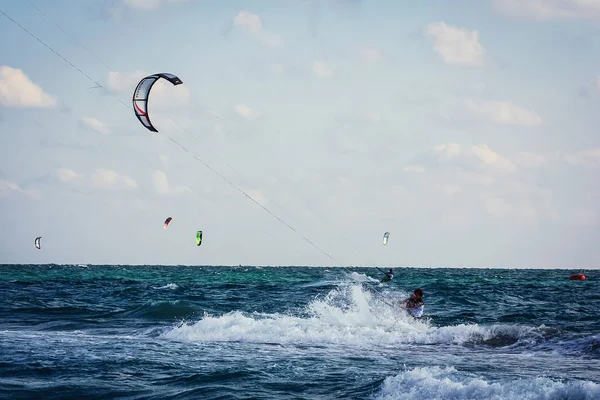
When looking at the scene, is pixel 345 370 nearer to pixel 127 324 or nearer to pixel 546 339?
pixel 546 339

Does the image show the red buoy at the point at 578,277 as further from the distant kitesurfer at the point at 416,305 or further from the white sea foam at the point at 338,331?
the distant kitesurfer at the point at 416,305

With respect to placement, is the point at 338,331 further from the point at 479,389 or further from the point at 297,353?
the point at 479,389

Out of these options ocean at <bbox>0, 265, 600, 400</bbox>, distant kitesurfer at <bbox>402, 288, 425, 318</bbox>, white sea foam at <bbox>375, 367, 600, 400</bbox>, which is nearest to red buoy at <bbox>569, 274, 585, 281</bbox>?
ocean at <bbox>0, 265, 600, 400</bbox>

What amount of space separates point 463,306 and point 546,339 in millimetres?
9404

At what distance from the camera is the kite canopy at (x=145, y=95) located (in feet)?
43.8

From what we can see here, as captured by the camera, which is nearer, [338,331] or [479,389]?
[479,389]

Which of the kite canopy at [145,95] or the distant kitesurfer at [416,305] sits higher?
the kite canopy at [145,95]

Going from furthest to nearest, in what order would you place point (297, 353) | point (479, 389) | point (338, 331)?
point (338, 331)
point (297, 353)
point (479, 389)

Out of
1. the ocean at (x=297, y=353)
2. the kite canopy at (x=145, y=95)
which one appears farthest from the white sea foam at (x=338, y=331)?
the kite canopy at (x=145, y=95)

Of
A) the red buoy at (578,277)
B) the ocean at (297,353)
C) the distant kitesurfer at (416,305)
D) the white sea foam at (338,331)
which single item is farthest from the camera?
the red buoy at (578,277)

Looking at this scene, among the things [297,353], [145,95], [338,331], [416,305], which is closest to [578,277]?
[416,305]

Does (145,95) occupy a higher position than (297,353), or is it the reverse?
(145,95)

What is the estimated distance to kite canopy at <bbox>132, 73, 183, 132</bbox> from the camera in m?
13.3

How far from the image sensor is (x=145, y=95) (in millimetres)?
13758
